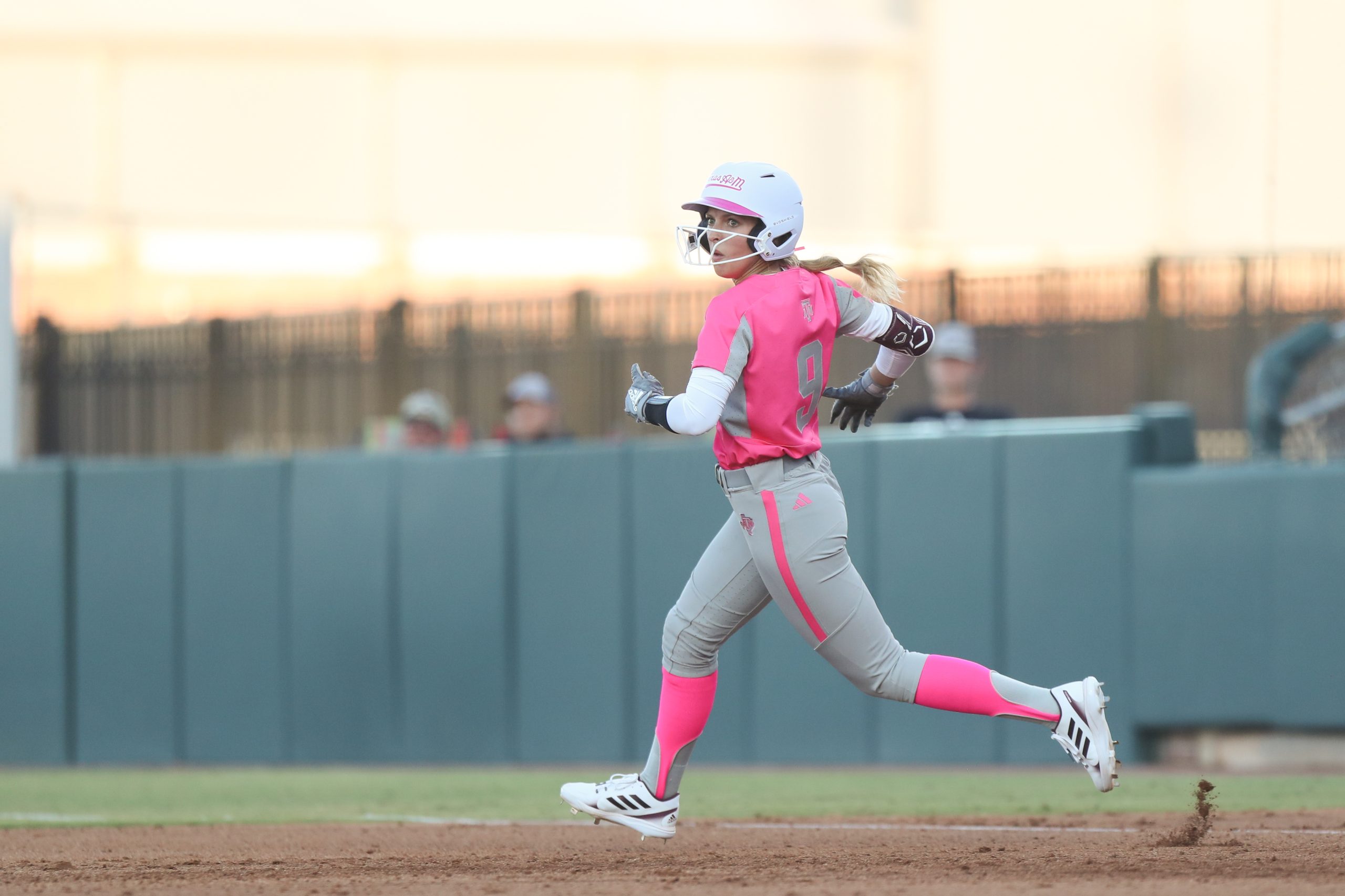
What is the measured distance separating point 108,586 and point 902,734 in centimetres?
492

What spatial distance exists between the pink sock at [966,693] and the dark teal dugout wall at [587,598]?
11.8ft

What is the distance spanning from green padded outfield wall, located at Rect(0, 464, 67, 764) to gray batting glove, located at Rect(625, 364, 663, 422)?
688 centimetres

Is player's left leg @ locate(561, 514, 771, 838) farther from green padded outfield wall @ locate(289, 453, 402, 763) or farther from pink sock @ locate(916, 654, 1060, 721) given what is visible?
green padded outfield wall @ locate(289, 453, 402, 763)

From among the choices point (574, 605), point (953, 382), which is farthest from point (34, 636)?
point (953, 382)

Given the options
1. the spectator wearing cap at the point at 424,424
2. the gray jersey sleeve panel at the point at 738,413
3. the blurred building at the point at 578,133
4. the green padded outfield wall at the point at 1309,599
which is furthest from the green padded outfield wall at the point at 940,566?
the blurred building at the point at 578,133

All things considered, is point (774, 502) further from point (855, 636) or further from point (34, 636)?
point (34, 636)

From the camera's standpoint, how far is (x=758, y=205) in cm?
493

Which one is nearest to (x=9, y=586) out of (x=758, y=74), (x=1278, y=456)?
(x=1278, y=456)

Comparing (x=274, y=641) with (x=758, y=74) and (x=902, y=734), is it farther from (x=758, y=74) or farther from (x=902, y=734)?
(x=758, y=74)

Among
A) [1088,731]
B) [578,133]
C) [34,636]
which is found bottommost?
[34,636]

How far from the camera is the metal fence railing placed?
9586 millimetres

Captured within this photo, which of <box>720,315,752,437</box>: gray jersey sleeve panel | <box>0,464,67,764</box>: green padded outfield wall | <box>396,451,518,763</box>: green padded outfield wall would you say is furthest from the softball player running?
<box>0,464,67,764</box>: green padded outfield wall

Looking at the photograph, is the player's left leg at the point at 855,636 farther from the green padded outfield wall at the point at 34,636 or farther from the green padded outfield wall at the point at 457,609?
the green padded outfield wall at the point at 34,636

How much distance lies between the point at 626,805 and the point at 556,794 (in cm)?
262
